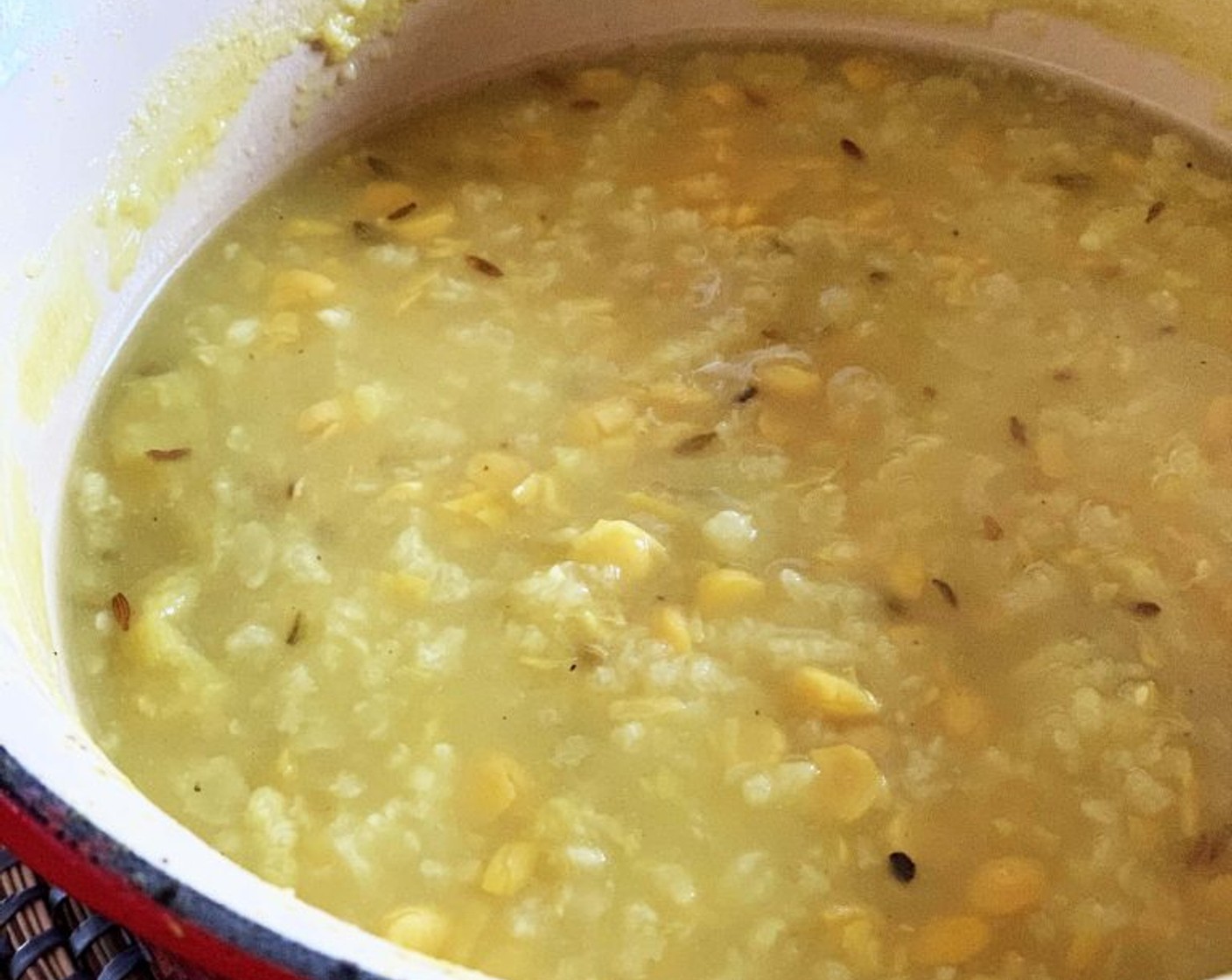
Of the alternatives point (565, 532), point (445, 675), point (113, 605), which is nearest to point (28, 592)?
point (113, 605)

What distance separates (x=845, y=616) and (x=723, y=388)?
0.32 metres

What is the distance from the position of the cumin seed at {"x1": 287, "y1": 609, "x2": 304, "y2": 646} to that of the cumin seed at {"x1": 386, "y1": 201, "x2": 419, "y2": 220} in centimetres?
57

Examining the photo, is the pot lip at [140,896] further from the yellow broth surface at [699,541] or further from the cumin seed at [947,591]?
the cumin seed at [947,591]

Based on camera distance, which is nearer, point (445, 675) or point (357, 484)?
point (445, 675)

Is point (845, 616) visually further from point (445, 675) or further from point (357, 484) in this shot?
point (357, 484)

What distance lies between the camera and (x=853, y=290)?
167cm

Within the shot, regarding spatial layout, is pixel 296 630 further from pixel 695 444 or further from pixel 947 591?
pixel 947 591

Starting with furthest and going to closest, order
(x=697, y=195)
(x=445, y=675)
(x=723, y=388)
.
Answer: (x=697, y=195), (x=723, y=388), (x=445, y=675)

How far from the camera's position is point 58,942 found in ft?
3.62

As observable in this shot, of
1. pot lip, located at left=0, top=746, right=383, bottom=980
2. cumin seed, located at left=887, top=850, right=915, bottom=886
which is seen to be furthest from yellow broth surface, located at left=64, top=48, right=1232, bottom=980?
pot lip, located at left=0, top=746, right=383, bottom=980

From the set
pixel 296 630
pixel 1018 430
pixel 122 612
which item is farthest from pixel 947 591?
pixel 122 612

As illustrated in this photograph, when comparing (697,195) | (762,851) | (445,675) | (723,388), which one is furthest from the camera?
(697,195)

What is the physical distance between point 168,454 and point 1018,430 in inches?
34.2

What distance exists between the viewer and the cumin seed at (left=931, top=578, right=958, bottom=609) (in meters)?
1.39
